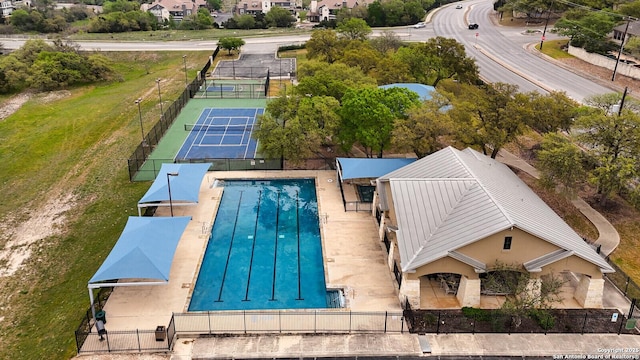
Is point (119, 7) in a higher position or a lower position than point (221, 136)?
higher

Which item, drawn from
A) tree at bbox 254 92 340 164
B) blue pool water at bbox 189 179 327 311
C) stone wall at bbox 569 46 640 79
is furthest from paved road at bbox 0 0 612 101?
blue pool water at bbox 189 179 327 311

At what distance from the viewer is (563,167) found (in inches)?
1332

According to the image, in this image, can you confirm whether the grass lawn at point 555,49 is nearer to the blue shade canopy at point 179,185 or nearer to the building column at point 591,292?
the building column at point 591,292

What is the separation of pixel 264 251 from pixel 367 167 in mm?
11182

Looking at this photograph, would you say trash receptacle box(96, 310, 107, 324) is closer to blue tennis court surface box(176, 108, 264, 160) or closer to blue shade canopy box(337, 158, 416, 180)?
blue shade canopy box(337, 158, 416, 180)

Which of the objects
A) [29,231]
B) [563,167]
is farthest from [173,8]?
[563,167]

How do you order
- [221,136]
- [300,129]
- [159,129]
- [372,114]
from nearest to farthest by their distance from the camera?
[372,114]
[300,129]
[159,129]
[221,136]

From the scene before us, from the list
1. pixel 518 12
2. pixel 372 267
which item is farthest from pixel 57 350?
pixel 518 12

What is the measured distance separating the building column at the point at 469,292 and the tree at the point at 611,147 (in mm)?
12755

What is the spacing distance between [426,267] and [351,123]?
18.4 meters

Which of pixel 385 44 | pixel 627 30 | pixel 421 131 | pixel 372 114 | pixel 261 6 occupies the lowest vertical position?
pixel 421 131

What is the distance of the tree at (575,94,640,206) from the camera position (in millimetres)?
32591

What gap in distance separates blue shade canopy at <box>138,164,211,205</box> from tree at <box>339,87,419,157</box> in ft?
38.8

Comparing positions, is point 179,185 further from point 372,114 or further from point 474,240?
point 474,240
